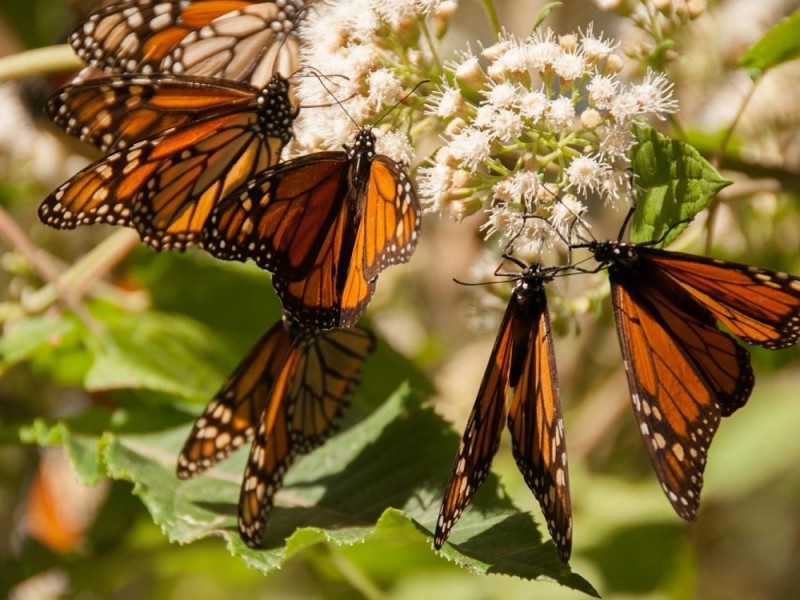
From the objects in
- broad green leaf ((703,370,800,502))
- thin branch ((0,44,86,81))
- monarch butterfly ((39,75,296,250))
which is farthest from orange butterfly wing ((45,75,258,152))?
broad green leaf ((703,370,800,502))

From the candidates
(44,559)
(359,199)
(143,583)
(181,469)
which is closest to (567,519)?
(359,199)

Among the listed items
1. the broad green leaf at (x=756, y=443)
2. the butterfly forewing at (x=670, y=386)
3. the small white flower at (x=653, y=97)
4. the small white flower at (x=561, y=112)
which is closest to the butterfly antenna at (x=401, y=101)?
the small white flower at (x=561, y=112)

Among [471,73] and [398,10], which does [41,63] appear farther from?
[471,73]

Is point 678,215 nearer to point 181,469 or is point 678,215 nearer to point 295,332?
point 295,332

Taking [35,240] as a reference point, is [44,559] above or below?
below

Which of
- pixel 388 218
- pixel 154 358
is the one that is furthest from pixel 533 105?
pixel 154 358

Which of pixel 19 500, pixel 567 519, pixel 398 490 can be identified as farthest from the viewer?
pixel 19 500

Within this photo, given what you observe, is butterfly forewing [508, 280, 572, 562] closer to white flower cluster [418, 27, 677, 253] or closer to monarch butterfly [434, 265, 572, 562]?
monarch butterfly [434, 265, 572, 562]
